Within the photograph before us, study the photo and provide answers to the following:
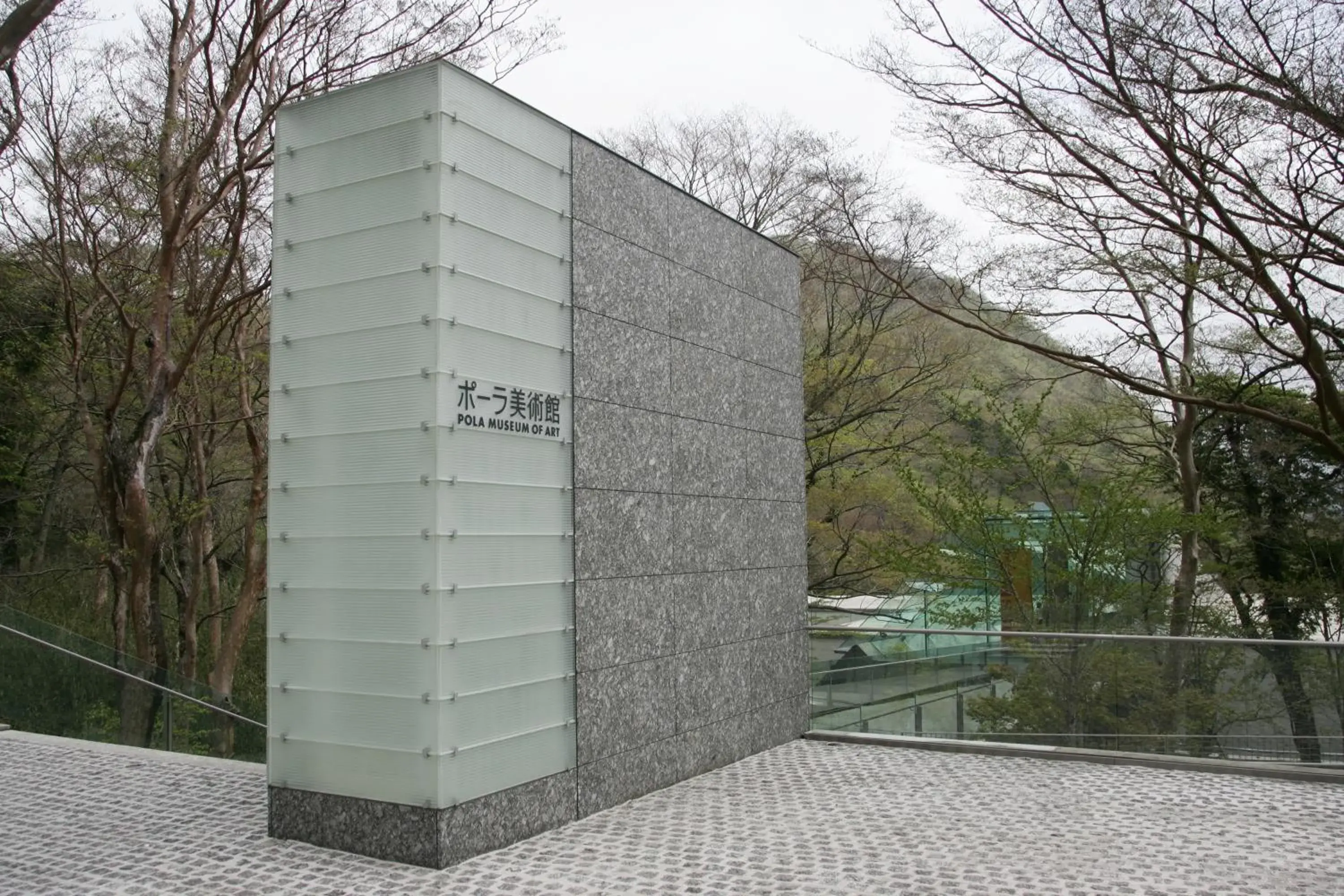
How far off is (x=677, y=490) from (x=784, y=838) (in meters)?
2.23

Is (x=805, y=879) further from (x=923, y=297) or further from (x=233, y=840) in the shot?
(x=923, y=297)

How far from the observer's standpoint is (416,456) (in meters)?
5.02

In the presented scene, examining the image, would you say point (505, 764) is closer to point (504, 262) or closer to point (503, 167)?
point (504, 262)

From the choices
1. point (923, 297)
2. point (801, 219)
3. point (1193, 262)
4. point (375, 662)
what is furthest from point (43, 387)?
point (1193, 262)

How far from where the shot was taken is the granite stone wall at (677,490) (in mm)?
6012

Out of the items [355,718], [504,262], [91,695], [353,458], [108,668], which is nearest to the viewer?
[355,718]

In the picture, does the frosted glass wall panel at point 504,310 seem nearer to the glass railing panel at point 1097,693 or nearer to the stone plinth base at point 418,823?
the stone plinth base at point 418,823

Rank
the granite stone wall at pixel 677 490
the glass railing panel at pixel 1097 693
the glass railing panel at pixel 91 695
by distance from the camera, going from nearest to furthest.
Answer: the granite stone wall at pixel 677 490, the glass railing panel at pixel 1097 693, the glass railing panel at pixel 91 695

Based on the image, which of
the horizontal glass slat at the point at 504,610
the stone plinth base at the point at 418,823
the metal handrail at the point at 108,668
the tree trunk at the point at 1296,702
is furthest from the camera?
the metal handrail at the point at 108,668

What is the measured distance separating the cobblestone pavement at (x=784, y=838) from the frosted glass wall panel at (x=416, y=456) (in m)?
0.51

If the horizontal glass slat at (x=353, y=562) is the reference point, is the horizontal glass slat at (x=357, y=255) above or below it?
above

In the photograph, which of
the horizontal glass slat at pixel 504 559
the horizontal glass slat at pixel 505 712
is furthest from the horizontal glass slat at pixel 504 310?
the horizontal glass slat at pixel 505 712

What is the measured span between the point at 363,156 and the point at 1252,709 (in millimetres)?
6408

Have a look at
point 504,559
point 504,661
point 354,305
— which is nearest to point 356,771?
point 504,661
